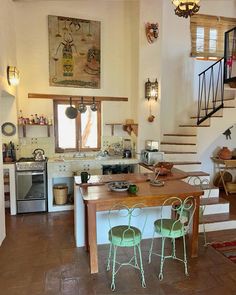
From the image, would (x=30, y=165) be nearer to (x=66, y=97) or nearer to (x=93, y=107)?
(x=66, y=97)

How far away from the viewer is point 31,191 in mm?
4574

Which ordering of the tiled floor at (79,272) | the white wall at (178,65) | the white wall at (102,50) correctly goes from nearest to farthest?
the tiled floor at (79,272), the white wall at (102,50), the white wall at (178,65)

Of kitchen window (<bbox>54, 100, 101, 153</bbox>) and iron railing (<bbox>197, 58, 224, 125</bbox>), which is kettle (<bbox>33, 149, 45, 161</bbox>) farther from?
iron railing (<bbox>197, 58, 224, 125</bbox>)

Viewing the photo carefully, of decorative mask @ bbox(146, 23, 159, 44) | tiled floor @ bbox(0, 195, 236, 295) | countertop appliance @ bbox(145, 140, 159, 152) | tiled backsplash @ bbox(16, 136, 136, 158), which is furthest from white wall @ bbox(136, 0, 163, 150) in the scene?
tiled floor @ bbox(0, 195, 236, 295)

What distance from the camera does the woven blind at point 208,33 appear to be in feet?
18.7

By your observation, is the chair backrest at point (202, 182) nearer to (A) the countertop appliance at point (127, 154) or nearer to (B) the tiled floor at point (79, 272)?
(B) the tiled floor at point (79, 272)

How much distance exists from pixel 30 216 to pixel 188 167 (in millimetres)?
3019

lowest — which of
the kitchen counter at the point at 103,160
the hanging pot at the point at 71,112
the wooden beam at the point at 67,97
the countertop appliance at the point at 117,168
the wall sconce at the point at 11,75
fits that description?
the countertop appliance at the point at 117,168

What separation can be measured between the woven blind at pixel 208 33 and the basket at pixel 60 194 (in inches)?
163

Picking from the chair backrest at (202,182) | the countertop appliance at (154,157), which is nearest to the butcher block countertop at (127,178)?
the chair backrest at (202,182)

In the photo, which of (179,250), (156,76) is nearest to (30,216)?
(179,250)

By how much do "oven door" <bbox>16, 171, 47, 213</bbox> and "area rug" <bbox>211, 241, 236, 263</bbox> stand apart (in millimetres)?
2972

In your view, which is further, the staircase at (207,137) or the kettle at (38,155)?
the kettle at (38,155)

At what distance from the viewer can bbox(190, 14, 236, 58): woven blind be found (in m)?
5.70
